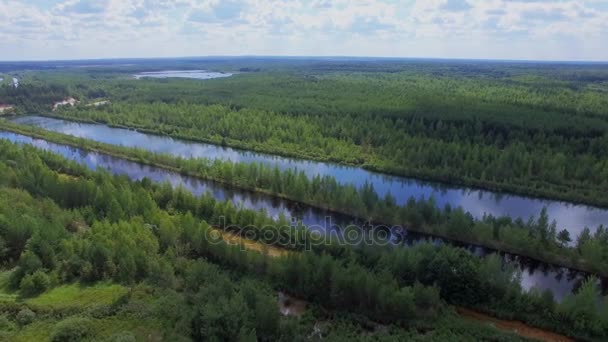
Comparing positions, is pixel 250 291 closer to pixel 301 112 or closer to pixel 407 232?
pixel 407 232

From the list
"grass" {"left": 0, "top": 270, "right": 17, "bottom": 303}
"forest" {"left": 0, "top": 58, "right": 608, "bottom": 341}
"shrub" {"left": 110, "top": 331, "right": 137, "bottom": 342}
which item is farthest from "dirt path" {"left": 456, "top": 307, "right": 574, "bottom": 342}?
"grass" {"left": 0, "top": 270, "right": 17, "bottom": 303}

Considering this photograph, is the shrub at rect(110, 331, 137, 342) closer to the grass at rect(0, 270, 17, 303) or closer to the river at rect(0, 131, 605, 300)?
the grass at rect(0, 270, 17, 303)

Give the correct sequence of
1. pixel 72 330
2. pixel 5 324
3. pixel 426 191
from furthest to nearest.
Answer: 1. pixel 426 191
2. pixel 5 324
3. pixel 72 330

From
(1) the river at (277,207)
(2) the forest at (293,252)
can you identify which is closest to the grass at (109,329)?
(2) the forest at (293,252)

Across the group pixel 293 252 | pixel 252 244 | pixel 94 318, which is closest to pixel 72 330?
pixel 94 318

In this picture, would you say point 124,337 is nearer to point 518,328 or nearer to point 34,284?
point 34,284

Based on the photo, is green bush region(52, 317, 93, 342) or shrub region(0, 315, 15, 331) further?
shrub region(0, 315, 15, 331)
